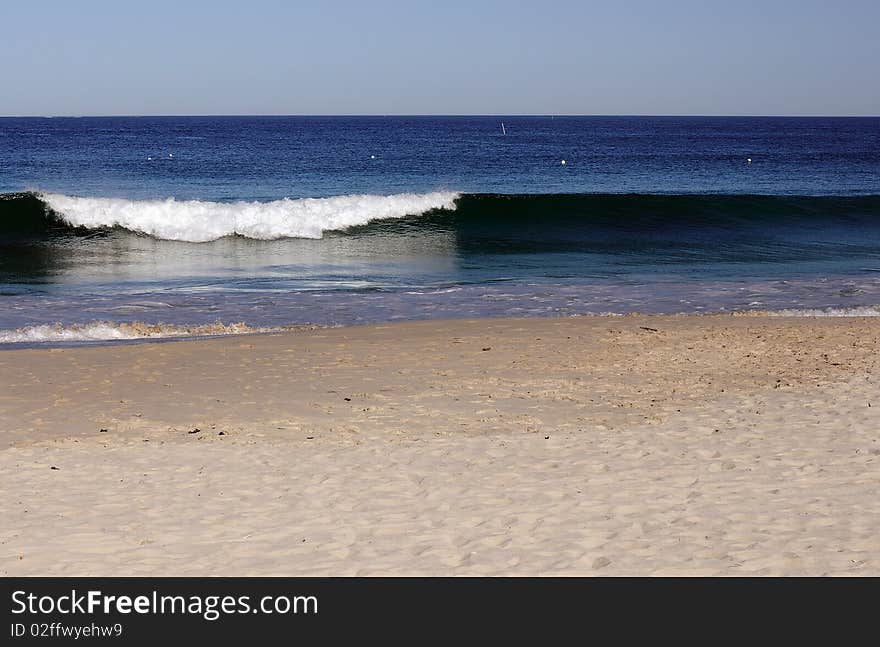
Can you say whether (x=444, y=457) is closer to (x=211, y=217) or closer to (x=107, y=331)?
(x=107, y=331)

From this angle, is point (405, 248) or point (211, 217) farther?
point (211, 217)

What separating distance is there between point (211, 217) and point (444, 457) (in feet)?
73.7

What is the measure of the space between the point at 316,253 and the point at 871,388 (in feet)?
55.7

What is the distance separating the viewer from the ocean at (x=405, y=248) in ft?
53.6

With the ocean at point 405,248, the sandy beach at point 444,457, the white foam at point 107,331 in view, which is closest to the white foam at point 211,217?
the ocean at point 405,248

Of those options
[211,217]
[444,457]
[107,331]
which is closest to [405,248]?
[211,217]

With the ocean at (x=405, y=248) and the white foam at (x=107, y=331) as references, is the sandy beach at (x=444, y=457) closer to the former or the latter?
the white foam at (x=107, y=331)

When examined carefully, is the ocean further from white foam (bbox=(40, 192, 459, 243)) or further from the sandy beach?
the sandy beach

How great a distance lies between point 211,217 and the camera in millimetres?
28719

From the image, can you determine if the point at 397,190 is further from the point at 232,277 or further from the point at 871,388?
the point at 871,388

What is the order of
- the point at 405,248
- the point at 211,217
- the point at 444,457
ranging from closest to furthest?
1. the point at 444,457
2. the point at 405,248
3. the point at 211,217

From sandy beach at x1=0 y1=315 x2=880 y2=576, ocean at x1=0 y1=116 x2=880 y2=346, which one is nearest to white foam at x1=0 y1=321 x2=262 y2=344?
ocean at x1=0 y1=116 x2=880 y2=346

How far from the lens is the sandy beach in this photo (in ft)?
18.3

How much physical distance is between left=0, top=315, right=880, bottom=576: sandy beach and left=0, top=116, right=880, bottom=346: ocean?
3554 mm
